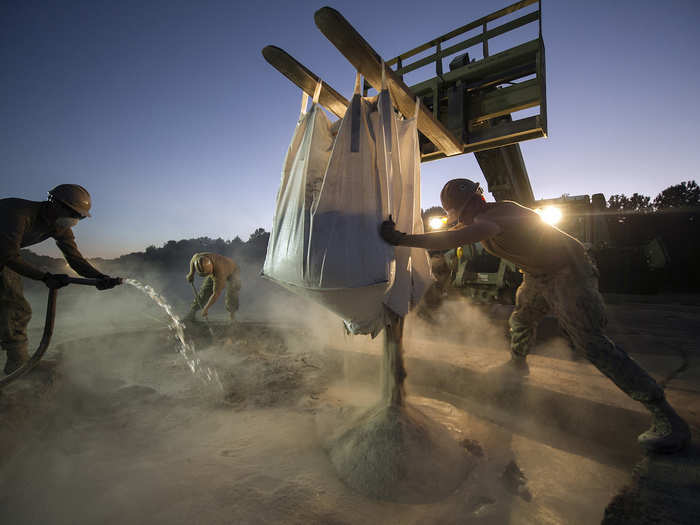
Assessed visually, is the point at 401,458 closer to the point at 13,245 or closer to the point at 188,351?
the point at 13,245

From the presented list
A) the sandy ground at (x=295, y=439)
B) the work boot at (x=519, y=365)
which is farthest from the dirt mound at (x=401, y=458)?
the work boot at (x=519, y=365)

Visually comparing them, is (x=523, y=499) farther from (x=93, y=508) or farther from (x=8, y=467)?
(x=8, y=467)

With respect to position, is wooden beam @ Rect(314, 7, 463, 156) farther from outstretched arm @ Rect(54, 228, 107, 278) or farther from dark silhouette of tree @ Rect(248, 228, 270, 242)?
dark silhouette of tree @ Rect(248, 228, 270, 242)

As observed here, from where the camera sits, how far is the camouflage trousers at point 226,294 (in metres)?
5.68

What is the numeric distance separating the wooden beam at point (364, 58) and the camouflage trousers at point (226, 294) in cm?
520

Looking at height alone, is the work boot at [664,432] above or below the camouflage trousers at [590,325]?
below

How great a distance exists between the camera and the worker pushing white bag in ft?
4.25

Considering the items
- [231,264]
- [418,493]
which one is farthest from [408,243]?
[231,264]

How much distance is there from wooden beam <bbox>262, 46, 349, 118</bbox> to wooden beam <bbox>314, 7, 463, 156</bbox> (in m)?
0.35

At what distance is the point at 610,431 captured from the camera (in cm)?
197

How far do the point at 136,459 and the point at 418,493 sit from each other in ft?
6.31

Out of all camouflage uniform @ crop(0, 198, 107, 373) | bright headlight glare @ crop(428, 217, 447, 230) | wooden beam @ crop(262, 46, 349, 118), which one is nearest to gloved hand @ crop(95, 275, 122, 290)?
camouflage uniform @ crop(0, 198, 107, 373)

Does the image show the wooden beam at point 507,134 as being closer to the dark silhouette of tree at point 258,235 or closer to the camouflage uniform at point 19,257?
the camouflage uniform at point 19,257

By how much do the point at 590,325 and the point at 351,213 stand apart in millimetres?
1750
